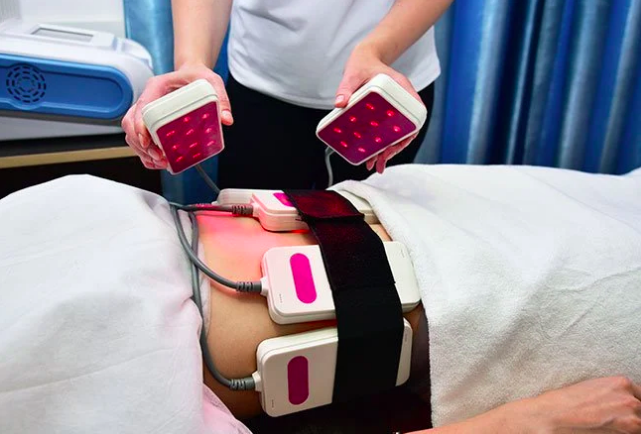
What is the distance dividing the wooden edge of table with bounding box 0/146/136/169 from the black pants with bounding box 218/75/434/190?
0.72 ft

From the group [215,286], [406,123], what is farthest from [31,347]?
[406,123]

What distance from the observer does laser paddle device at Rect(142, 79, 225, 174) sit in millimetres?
609

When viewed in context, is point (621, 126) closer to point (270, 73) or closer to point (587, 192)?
point (587, 192)

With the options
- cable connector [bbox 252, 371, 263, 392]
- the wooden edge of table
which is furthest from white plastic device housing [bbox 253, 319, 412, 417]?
the wooden edge of table

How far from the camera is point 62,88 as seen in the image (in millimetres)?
943

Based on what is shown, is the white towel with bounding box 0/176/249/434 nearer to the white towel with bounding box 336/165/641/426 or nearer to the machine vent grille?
the white towel with bounding box 336/165/641/426

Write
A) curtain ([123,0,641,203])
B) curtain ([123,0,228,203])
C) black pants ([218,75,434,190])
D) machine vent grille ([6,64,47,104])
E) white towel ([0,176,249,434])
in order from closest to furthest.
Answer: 1. white towel ([0,176,249,434])
2. machine vent grille ([6,64,47,104])
3. black pants ([218,75,434,190])
4. curtain ([123,0,228,203])
5. curtain ([123,0,641,203])

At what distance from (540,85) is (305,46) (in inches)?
34.4

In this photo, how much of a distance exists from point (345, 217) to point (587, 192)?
0.52 metres

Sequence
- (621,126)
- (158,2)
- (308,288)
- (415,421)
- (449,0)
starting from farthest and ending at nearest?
(621,126) < (158,2) < (449,0) < (415,421) < (308,288)

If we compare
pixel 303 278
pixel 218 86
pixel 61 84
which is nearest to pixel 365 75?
pixel 218 86

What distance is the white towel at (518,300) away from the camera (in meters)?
0.60

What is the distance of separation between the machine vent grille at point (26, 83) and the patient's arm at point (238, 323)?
51 cm

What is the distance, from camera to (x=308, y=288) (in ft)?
1.92
